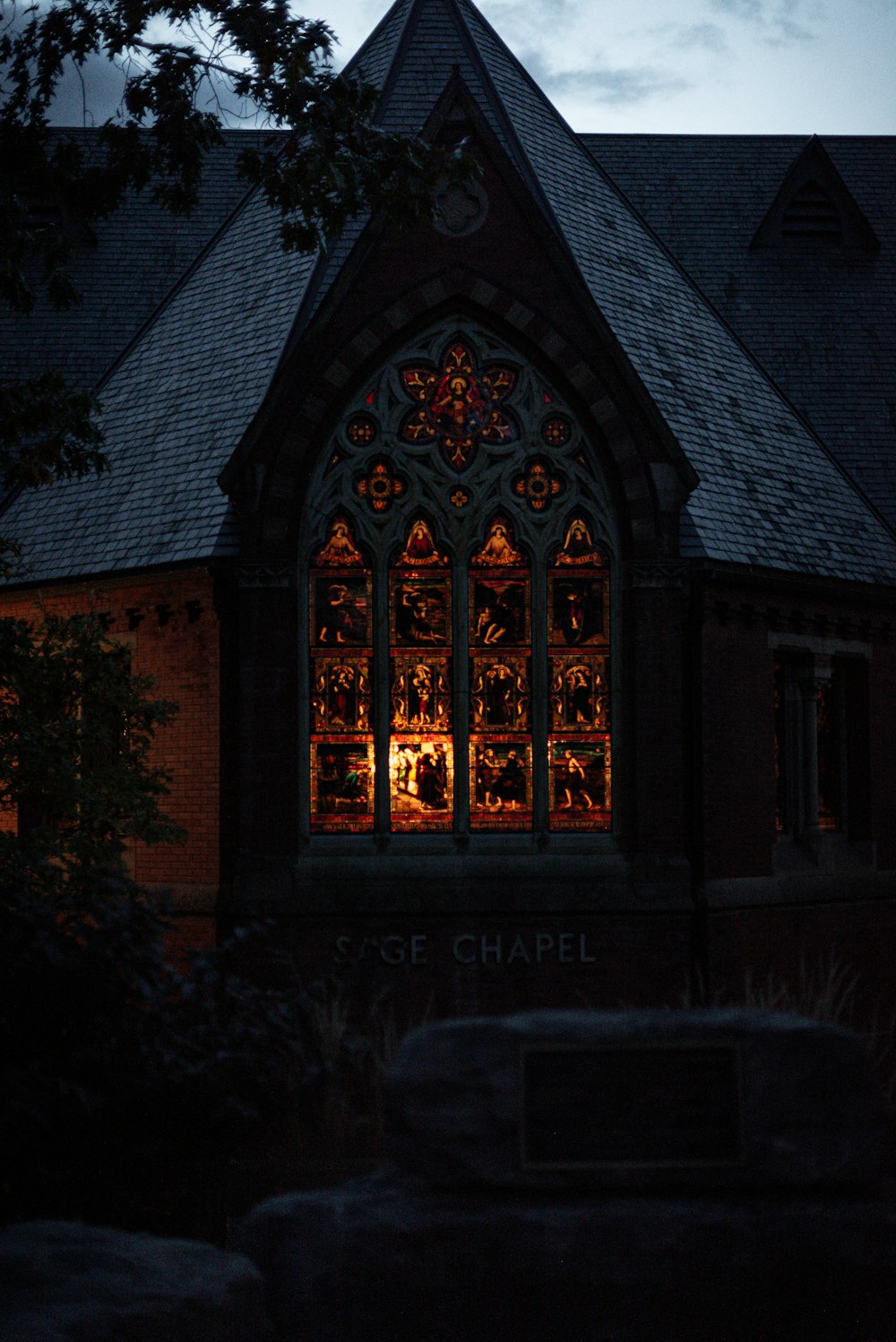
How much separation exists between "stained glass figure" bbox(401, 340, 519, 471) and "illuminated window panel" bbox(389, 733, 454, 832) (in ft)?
9.24

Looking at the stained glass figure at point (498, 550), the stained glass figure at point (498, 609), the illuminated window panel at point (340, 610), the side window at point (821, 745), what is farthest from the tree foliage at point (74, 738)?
the side window at point (821, 745)

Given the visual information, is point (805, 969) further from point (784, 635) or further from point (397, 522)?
point (397, 522)

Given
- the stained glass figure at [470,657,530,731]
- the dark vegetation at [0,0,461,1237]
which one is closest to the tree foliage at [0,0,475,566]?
the dark vegetation at [0,0,461,1237]

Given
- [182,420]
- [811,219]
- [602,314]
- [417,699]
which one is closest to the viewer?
[417,699]

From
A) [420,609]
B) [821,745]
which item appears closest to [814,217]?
[821,745]

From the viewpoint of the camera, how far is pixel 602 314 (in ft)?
49.0

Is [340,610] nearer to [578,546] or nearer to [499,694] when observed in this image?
[499,694]

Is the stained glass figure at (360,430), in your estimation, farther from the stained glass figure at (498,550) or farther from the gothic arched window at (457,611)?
the stained glass figure at (498,550)

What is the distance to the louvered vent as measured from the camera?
22.8 metres

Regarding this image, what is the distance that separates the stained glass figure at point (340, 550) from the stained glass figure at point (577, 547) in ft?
6.34

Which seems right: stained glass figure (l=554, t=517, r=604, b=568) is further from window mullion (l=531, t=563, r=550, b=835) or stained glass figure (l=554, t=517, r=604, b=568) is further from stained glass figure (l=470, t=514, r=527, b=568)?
stained glass figure (l=470, t=514, r=527, b=568)

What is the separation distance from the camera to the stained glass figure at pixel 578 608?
47.0 ft

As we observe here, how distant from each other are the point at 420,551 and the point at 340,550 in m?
0.77

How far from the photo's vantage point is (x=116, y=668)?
12.9 meters
